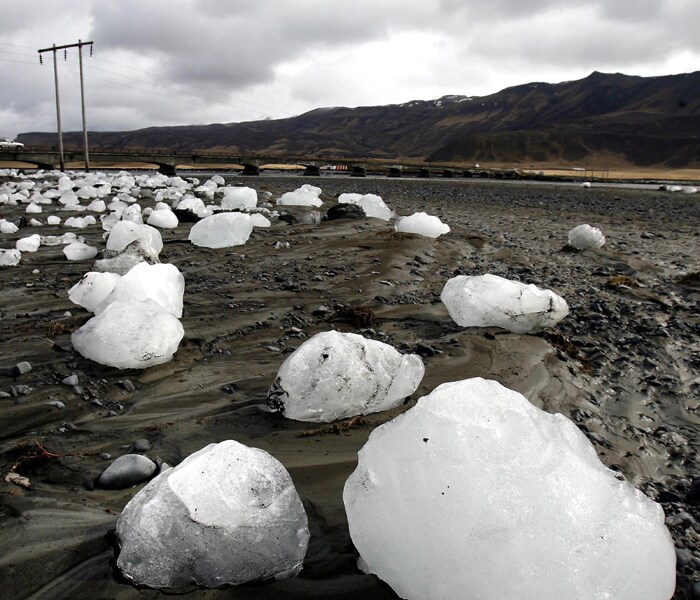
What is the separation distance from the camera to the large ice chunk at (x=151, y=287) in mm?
3576

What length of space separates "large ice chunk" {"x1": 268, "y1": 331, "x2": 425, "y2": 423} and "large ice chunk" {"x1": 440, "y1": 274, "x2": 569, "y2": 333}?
1.35 m

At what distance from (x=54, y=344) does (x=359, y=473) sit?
248 centimetres

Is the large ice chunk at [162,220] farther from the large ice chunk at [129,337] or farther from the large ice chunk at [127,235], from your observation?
the large ice chunk at [129,337]

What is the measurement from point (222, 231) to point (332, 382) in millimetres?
4494

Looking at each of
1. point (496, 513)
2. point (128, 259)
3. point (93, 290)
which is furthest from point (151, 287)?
point (496, 513)

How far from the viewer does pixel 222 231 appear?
6586mm

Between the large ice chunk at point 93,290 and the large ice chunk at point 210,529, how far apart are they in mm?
2637

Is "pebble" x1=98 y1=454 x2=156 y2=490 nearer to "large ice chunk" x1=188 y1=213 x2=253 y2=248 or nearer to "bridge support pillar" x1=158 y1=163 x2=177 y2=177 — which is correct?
"large ice chunk" x1=188 y1=213 x2=253 y2=248

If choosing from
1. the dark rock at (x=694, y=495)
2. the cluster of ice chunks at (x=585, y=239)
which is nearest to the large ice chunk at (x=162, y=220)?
the cluster of ice chunks at (x=585, y=239)

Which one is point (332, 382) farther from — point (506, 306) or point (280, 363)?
point (506, 306)

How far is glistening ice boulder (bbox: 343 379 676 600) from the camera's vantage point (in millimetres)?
1445

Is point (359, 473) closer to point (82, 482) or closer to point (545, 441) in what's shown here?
point (545, 441)

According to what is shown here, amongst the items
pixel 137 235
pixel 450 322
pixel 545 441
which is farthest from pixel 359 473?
pixel 137 235

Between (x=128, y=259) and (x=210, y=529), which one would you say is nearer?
(x=210, y=529)
